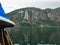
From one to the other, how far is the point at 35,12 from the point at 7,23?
143 metres

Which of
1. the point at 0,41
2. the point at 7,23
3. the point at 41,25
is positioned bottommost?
the point at 41,25

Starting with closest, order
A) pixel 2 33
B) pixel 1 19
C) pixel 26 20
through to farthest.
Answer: pixel 1 19 < pixel 2 33 < pixel 26 20

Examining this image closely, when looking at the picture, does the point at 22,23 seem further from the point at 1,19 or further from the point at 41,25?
the point at 1,19

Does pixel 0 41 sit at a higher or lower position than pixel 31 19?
higher

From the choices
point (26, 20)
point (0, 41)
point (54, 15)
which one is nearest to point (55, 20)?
point (54, 15)

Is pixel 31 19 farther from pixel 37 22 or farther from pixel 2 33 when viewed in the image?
pixel 2 33

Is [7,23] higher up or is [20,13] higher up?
[7,23]

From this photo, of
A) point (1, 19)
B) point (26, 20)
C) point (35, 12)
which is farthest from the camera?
point (35, 12)

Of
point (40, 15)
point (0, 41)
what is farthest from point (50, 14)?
point (0, 41)

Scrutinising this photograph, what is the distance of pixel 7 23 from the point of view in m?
1.95

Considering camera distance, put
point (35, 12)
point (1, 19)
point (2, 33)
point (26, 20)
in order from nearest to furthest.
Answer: point (1, 19) < point (2, 33) < point (26, 20) < point (35, 12)

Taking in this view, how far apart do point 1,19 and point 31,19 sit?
14118 centimetres

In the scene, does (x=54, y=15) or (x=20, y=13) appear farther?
(x=54, y=15)

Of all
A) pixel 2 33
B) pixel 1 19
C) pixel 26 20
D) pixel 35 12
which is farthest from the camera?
pixel 35 12
